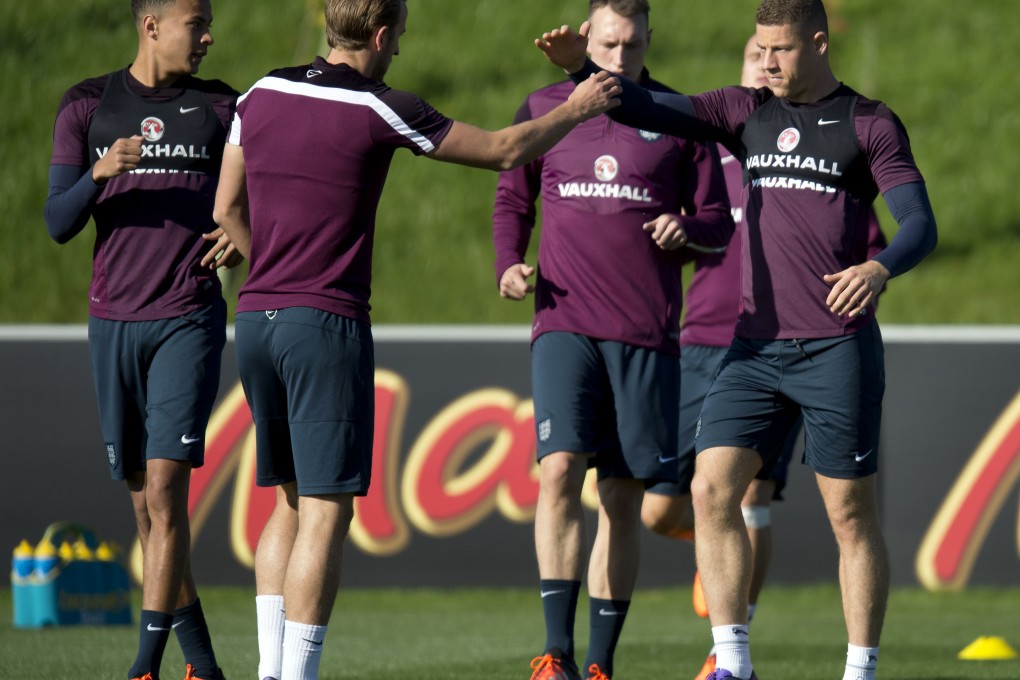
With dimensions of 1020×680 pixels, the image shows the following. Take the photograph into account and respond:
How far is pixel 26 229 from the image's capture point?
15500 millimetres

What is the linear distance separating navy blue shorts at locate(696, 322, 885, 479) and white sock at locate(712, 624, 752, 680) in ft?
2.13

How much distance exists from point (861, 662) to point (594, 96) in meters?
2.22

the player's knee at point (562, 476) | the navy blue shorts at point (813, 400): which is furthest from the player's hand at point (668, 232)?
the player's knee at point (562, 476)

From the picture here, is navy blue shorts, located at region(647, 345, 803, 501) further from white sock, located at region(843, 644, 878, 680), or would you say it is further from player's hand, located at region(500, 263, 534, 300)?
white sock, located at region(843, 644, 878, 680)

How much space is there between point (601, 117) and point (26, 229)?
35.3ft

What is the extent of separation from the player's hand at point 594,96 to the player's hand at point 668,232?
782mm

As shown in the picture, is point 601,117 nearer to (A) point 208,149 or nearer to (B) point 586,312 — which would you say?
(B) point 586,312

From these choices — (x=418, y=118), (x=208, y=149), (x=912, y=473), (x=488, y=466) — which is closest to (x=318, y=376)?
(x=418, y=118)

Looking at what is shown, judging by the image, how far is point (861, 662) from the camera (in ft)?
17.5

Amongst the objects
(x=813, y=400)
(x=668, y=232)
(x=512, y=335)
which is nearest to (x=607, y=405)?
(x=668, y=232)

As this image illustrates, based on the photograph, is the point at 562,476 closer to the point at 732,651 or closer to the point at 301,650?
the point at 732,651

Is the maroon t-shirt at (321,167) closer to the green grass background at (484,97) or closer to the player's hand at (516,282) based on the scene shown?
the player's hand at (516,282)

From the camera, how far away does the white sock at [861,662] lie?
5.32 meters

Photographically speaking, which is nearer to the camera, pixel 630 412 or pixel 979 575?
pixel 630 412
